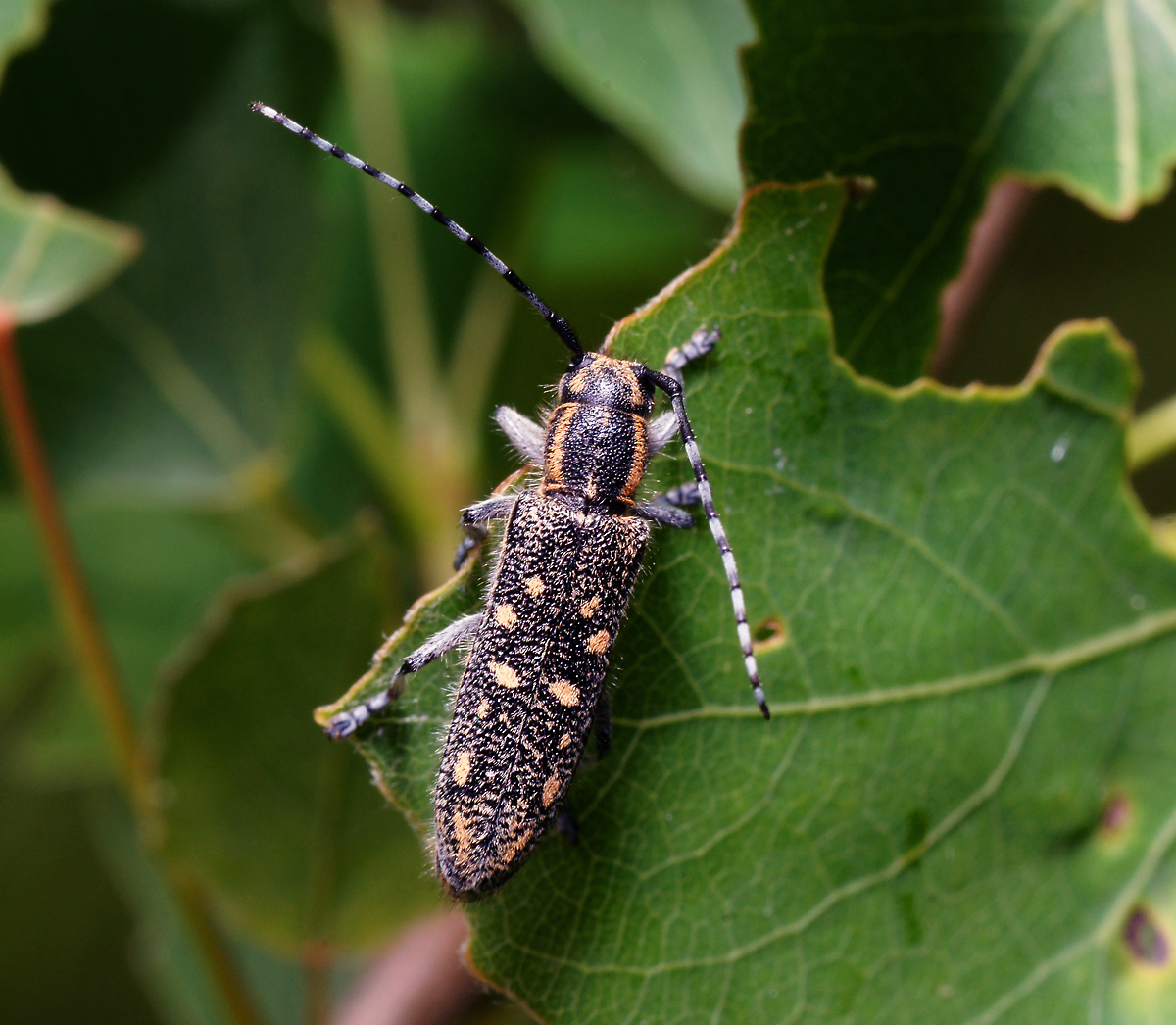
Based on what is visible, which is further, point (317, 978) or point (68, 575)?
point (317, 978)

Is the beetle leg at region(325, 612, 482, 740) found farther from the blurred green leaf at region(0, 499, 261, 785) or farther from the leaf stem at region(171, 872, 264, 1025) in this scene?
the blurred green leaf at region(0, 499, 261, 785)

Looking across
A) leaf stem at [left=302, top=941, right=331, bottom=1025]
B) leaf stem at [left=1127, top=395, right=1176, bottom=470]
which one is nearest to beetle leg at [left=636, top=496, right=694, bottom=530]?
leaf stem at [left=1127, top=395, right=1176, bottom=470]

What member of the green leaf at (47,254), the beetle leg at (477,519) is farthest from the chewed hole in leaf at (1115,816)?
the green leaf at (47,254)

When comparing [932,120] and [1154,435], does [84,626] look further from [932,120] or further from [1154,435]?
[1154,435]

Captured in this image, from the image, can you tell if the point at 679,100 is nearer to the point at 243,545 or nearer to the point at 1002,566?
the point at 1002,566

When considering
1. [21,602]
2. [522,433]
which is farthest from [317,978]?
[21,602]
